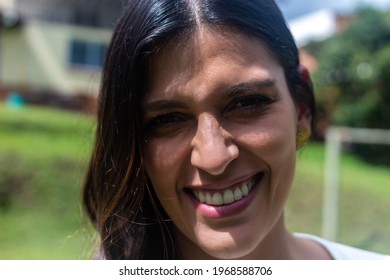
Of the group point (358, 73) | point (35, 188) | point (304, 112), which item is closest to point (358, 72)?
point (358, 73)

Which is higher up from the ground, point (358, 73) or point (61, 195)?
point (358, 73)

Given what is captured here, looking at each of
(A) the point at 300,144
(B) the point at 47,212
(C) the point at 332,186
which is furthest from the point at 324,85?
(A) the point at 300,144

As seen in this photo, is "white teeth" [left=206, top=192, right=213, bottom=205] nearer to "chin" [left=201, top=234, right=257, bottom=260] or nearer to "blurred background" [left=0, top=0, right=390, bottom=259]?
"chin" [left=201, top=234, right=257, bottom=260]

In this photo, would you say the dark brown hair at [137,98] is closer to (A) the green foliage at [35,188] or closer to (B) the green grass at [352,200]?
(A) the green foliage at [35,188]

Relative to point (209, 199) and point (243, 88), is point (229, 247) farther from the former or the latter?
point (243, 88)

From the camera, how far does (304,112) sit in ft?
2.42

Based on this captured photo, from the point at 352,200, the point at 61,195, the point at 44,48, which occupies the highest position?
the point at 44,48

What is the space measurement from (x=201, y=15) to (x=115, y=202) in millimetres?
277

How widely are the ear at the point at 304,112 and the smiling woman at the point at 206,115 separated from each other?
0.06m

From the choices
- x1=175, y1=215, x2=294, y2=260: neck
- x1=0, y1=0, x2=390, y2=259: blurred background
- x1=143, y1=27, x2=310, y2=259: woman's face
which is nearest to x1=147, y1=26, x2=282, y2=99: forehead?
x1=143, y1=27, x2=310, y2=259: woman's face

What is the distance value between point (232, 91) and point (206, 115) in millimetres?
44

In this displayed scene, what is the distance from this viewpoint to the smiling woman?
604 millimetres

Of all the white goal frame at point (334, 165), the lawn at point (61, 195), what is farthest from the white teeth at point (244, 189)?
the white goal frame at point (334, 165)

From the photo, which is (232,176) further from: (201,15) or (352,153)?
(352,153)
